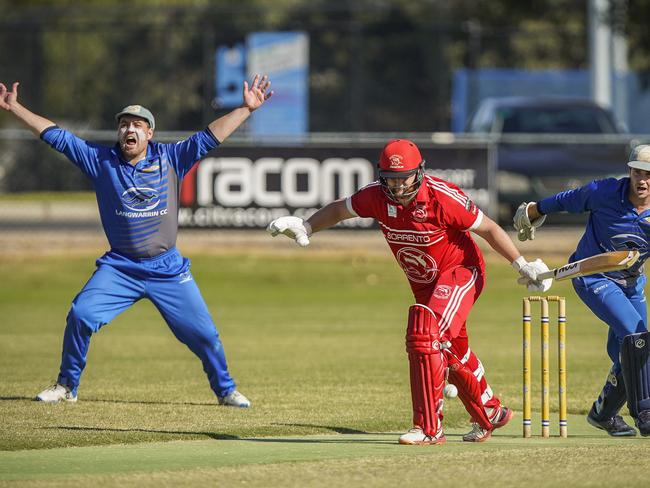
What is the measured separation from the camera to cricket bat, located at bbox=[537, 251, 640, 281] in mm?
8195

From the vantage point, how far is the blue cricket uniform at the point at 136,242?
994 centimetres

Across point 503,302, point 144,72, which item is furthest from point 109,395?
point 144,72

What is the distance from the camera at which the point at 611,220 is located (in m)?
8.91

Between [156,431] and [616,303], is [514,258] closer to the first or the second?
[616,303]

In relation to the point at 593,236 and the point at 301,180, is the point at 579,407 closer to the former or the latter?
the point at 593,236

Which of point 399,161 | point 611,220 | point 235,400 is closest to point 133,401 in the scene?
point 235,400

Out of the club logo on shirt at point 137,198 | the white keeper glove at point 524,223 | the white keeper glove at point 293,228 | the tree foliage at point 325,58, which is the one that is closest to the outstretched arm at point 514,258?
the white keeper glove at point 524,223

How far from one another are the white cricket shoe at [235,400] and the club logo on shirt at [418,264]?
7.24 feet

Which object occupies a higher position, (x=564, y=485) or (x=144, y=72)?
(x=144, y=72)

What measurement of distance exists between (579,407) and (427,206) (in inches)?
112

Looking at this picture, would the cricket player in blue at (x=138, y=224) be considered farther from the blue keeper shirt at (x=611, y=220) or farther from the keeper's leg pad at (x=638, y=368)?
the keeper's leg pad at (x=638, y=368)

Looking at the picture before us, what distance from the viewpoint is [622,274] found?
8.97m

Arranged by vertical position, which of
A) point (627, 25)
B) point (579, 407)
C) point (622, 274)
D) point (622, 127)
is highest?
point (627, 25)

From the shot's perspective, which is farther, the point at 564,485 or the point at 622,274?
the point at 622,274
